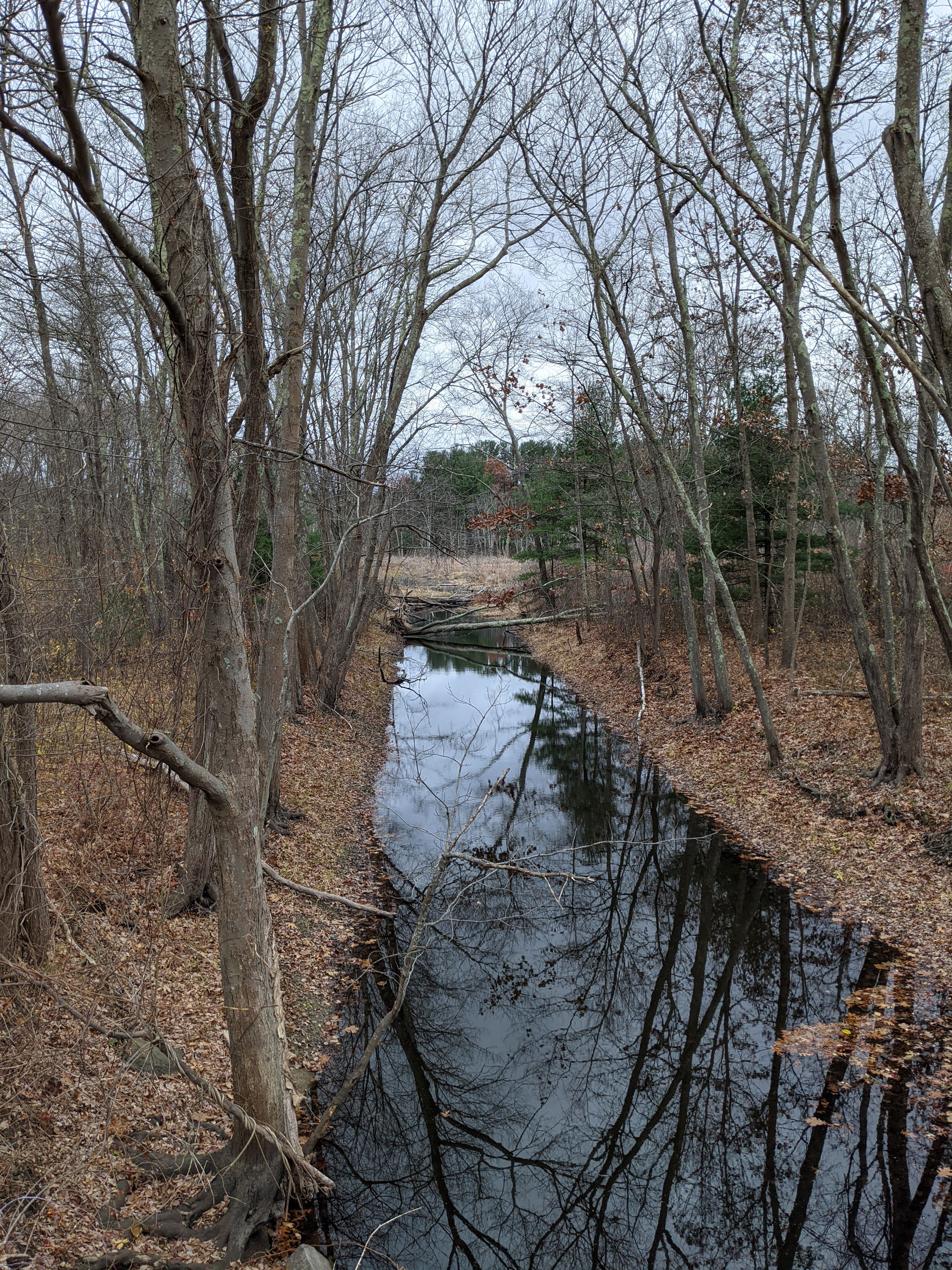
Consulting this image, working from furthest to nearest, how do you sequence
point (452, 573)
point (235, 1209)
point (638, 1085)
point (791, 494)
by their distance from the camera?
point (452, 573) → point (791, 494) → point (638, 1085) → point (235, 1209)

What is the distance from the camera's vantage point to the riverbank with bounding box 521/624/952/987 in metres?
8.74

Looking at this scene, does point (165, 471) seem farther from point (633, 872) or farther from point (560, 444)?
point (560, 444)

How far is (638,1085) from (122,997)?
158 inches

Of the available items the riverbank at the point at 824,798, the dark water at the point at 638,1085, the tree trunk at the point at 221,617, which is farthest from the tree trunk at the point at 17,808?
the riverbank at the point at 824,798

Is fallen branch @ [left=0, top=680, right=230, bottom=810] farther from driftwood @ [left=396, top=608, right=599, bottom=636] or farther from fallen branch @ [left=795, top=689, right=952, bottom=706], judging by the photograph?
driftwood @ [left=396, top=608, right=599, bottom=636]

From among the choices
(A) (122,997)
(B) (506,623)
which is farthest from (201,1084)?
(B) (506,623)

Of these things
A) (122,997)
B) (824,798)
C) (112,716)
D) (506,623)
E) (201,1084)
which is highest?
(112,716)

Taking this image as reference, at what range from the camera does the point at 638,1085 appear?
6.64 meters

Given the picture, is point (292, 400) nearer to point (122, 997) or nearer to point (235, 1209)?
point (122, 997)

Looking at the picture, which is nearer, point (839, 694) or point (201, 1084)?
point (201, 1084)

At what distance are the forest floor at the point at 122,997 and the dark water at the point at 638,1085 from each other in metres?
0.62

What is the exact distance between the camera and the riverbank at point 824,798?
28.7 feet

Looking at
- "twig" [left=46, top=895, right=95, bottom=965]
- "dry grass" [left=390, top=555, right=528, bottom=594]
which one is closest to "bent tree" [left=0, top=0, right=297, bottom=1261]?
"twig" [left=46, top=895, right=95, bottom=965]

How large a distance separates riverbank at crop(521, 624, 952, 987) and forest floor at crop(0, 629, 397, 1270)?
5.33m
